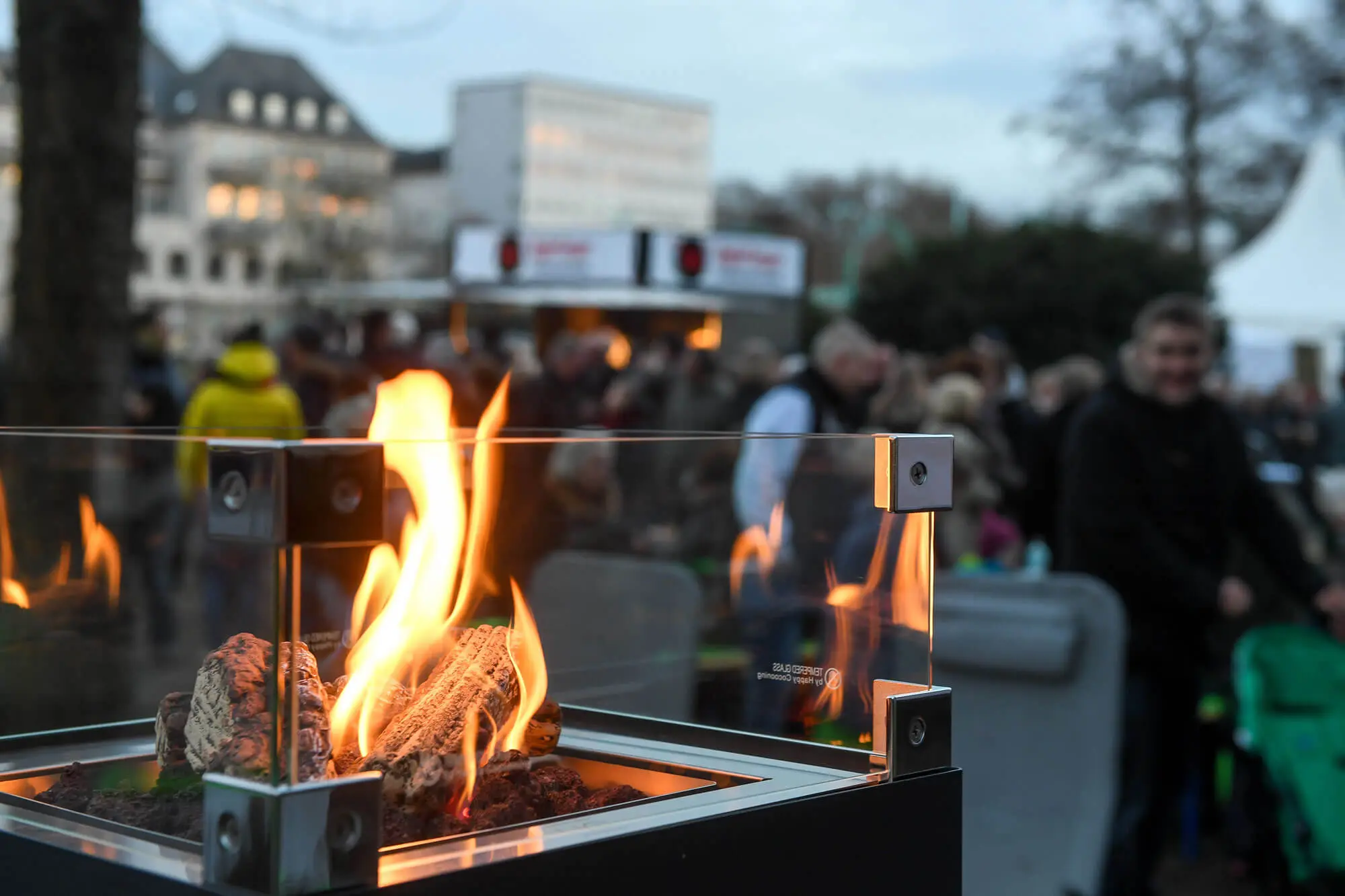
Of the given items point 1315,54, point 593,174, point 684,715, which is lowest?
point 684,715

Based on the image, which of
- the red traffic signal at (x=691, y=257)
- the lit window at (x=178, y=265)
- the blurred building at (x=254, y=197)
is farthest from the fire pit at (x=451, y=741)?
the lit window at (x=178, y=265)

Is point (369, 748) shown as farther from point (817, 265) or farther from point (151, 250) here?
point (151, 250)

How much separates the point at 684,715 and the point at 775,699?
180 mm

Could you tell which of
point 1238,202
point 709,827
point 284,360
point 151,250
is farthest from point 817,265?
point 709,827

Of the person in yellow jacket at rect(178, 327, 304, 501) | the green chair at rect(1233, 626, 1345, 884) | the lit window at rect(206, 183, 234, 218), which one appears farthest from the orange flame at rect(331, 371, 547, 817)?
the lit window at rect(206, 183, 234, 218)

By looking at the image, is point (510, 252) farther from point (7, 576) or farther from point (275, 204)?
point (275, 204)

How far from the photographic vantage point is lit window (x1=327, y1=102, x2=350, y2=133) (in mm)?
64312

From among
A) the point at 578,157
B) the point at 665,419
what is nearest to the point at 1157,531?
the point at 665,419

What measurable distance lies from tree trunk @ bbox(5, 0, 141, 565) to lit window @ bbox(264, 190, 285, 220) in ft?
161

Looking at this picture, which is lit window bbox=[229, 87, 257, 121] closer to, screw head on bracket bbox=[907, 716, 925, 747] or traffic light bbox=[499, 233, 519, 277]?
traffic light bbox=[499, 233, 519, 277]

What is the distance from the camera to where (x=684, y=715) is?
2061mm

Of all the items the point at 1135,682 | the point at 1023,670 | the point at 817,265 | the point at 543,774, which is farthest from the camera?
the point at 817,265

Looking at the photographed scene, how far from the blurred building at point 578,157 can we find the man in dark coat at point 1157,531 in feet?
196

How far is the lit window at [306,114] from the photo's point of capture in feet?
216
